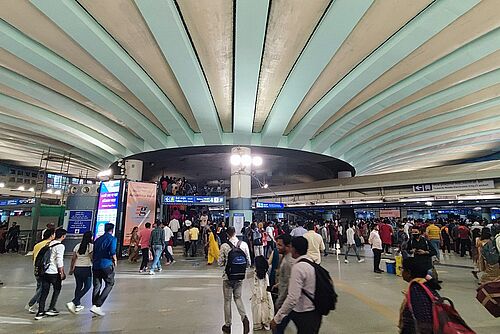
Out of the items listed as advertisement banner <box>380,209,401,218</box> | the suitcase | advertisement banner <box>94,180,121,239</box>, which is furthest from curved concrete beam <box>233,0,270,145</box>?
advertisement banner <box>380,209,401,218</box>

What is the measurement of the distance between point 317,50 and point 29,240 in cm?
1658

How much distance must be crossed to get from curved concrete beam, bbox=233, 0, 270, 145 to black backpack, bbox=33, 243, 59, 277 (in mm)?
5072

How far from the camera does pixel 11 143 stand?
575 inches

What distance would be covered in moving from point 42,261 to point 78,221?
8.77m

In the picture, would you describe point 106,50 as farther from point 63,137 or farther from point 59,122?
point 63,137

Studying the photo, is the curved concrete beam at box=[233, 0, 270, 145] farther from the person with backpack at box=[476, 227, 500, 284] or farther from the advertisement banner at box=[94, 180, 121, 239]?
the person with backpack at box=[476, 227, 500, 284]

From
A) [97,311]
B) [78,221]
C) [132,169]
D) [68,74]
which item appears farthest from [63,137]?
[97,311]

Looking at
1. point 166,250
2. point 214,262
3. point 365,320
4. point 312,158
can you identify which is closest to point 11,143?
point 166,250

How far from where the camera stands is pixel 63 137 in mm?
12570

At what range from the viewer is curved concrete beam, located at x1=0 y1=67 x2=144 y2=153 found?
7610 mm

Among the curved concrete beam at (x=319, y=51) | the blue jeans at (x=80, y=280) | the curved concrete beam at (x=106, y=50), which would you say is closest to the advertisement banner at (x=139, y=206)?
the curved concrete beam at (x=106, y=50)

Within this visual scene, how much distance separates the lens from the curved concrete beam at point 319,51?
488 centimetres

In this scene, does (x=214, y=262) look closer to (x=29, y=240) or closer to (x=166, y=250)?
(x=166, y=250)

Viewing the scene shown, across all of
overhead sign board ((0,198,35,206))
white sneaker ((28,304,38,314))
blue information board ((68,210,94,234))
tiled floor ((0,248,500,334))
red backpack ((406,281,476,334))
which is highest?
overhead sign board ((0,198,35,206))
